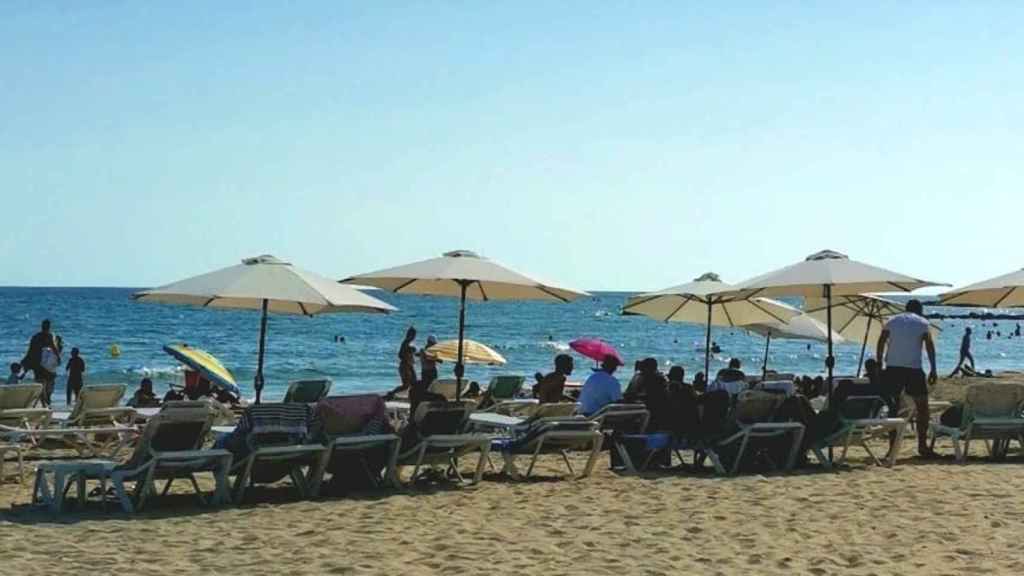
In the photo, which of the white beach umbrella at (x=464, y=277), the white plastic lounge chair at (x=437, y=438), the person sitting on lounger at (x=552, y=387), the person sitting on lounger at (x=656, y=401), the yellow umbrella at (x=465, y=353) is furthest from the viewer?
the yellow umbrella at (x=465, y=353)

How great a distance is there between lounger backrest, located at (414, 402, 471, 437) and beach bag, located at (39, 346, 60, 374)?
319 inches

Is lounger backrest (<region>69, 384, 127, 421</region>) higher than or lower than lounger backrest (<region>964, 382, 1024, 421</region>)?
lower

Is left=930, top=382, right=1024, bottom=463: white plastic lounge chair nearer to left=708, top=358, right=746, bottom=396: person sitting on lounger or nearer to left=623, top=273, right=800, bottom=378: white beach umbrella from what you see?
left=708, top=358, right=746, bottom=396: person sitting on lounger

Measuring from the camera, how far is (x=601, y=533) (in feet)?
24.5

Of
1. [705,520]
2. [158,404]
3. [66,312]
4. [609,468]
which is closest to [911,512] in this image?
[705,520]

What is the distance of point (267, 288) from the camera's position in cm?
986

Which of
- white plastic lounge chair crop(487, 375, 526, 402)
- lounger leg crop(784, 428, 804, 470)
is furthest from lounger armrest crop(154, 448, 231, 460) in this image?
white plastic lounge chair crop(487, 375, 526, 402)

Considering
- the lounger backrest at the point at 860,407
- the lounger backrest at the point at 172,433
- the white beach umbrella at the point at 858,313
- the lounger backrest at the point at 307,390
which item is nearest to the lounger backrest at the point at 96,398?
the lounger backrest at the point at 307,390

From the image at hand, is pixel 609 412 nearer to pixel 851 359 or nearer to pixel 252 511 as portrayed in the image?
pixel 252 511

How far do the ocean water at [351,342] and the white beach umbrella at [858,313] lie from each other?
534 inches

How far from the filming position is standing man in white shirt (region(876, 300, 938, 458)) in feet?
37.6

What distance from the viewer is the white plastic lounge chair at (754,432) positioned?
10078 millimetres

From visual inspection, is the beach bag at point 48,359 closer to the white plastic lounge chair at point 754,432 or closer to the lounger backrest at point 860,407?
the white plastic lounge chair at point 754,432

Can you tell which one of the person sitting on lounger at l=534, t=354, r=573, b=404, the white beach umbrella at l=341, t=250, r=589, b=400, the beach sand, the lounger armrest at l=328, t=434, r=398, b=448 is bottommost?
the beach sand
